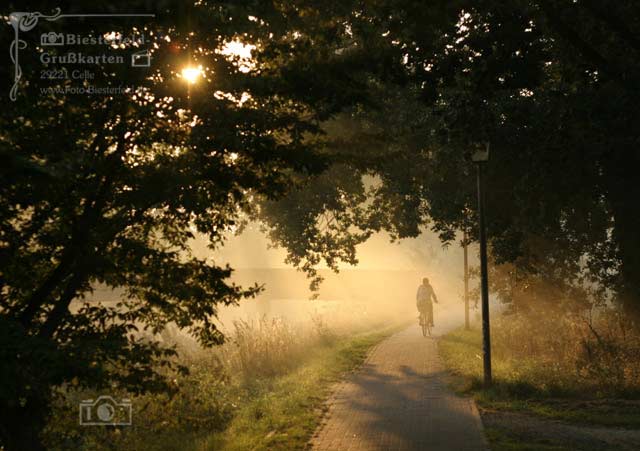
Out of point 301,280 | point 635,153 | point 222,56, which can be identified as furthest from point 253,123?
point 301,280

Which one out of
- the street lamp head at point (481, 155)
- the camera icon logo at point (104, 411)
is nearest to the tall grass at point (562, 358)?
the street lamp head at point (481, 155)

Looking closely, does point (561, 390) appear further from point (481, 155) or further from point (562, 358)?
point (481, 155)

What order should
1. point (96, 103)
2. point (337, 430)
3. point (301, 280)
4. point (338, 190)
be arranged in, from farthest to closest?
point (301, 280)
point (338, 190)
point (337, 430)
point (96, 103)

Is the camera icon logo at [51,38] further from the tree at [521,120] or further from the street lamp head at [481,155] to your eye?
the street lamp head at [481,155]

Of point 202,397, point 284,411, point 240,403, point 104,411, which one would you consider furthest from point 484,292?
point 104,411

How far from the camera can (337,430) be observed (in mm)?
10336

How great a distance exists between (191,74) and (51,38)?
134 centimetres

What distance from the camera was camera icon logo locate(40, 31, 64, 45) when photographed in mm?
5918

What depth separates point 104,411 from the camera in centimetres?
862

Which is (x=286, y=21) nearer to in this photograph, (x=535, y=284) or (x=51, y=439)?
(x=51, y=439)

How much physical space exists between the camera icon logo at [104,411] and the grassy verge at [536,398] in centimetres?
455

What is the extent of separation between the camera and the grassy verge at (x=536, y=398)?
1048cm

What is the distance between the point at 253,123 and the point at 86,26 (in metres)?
1.66

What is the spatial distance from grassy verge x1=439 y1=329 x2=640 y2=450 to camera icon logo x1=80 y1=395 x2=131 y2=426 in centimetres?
455
